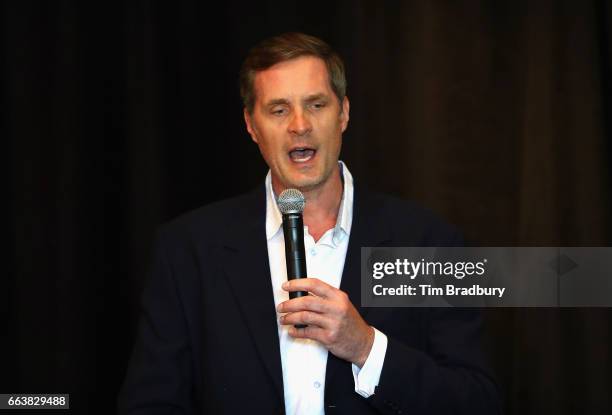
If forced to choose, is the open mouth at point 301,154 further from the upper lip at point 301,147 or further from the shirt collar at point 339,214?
the shirt collar at point 339,214

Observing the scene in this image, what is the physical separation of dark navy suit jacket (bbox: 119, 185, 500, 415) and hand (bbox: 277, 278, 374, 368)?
115mm

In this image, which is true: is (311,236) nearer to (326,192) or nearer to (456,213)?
(326,192)

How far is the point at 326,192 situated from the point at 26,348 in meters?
1.38

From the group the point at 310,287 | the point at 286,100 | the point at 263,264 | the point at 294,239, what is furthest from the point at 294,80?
the point at 310,287

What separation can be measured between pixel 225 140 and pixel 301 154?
882 millimetres

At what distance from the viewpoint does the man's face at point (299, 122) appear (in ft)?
6.40

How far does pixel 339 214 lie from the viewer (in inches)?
78.6

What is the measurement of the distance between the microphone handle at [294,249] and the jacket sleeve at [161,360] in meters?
0.46

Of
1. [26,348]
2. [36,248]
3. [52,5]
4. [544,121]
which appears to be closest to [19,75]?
[52,5]

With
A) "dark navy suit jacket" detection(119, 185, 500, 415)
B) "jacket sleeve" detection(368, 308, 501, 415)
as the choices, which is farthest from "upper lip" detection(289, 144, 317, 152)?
"jacket sleeve" detection(368, 308, 501, 415)

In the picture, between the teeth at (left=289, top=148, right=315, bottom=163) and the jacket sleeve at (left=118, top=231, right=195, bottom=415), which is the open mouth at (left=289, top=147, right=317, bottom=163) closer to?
the teeth at (left=289, top=148, right=315, bottom=163)

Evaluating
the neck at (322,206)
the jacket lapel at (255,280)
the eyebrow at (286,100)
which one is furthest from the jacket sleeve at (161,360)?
the eyebrow at (286,100)

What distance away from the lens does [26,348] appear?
107 inches

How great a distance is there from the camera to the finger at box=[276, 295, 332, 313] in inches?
57.3
